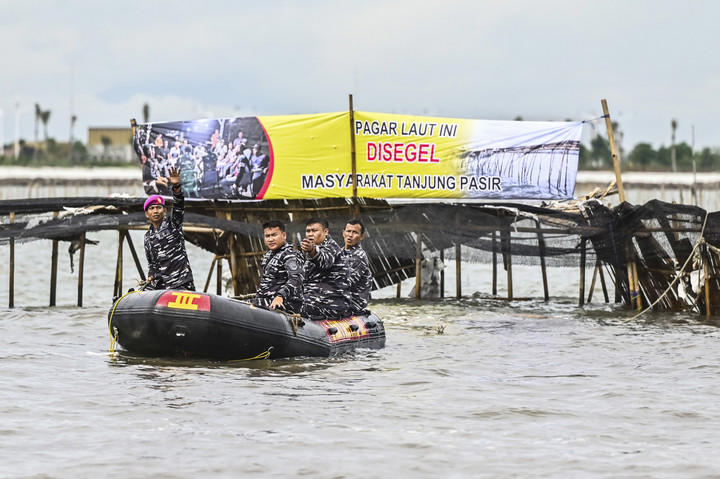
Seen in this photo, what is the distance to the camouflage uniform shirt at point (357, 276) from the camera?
13.9 meters

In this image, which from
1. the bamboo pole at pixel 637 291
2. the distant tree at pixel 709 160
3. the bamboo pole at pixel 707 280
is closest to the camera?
the bamboo pole at pixel 707 280

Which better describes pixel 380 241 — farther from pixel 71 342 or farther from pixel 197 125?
pixel 71 342

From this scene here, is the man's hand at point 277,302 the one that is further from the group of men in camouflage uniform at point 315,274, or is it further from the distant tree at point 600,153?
the distant tree at point 600,153

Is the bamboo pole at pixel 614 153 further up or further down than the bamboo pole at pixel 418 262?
further up

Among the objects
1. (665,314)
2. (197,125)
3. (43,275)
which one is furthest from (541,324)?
(43,275)

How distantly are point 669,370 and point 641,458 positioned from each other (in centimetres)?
469

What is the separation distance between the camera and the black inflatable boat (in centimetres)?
1215

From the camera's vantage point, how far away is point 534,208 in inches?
776

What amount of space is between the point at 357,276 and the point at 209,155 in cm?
712

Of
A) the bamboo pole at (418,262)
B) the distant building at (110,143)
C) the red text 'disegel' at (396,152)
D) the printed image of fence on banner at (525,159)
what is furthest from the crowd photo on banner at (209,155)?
the distant building at (110,143)

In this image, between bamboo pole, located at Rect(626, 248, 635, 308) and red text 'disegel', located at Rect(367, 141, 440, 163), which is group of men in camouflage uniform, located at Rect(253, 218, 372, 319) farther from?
bamboo pole, located at Rect(626, 248, 635, 308)

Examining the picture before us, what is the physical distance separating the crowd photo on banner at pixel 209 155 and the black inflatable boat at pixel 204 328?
7.30 meters

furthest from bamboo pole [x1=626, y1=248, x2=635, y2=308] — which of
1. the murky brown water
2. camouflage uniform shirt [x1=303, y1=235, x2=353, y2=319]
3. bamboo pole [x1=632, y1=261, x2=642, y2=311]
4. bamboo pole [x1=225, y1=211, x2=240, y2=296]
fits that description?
camouflage uniform shirt [x1=303, y1=235, x2=353, y2=319]

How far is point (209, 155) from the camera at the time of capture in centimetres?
2022
